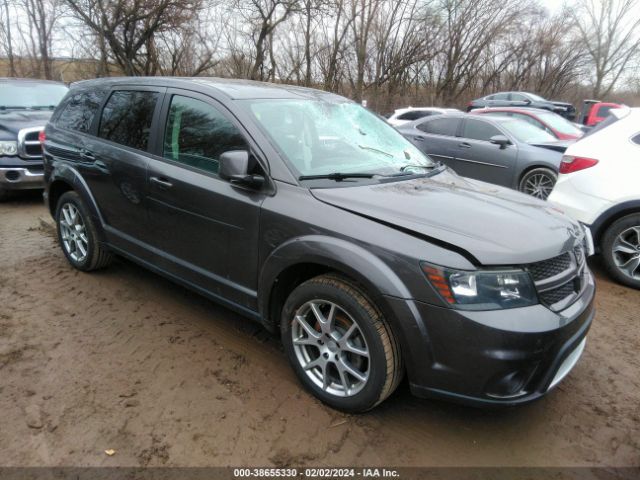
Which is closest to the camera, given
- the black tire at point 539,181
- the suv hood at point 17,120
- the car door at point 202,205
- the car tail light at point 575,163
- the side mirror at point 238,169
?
the side mirror at point 238,169

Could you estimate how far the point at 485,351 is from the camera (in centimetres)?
216

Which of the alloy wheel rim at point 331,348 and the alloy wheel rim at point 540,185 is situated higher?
the alloy wheel rim at point 540,185

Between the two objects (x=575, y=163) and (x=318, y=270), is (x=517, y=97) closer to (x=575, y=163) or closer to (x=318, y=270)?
(x=575, y=163)

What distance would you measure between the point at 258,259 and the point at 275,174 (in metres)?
0.53

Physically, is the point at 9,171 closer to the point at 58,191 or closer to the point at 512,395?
the point at 58,191

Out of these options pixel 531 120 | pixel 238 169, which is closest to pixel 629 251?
pixel 238 169

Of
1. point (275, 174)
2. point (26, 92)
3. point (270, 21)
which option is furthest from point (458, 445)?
point (270, 21)

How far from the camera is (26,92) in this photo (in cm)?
840

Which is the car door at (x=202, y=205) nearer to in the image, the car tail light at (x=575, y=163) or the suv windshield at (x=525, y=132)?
the car tail light at (x=575, y=163)

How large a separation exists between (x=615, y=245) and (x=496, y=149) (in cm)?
352

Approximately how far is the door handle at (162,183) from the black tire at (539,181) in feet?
19.4

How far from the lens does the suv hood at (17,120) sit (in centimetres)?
692

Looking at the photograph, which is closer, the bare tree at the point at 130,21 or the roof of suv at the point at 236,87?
the roof of suv at the point at 236,87

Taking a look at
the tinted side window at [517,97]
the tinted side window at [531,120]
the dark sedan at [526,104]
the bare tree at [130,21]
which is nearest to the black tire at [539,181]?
the tinted side window at [531,120]
